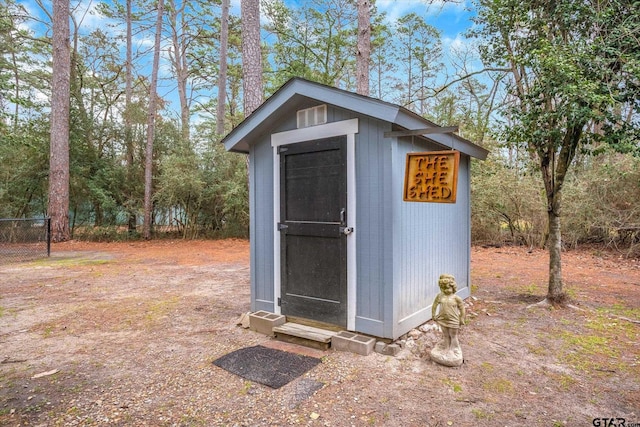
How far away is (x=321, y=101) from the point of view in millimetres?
3188

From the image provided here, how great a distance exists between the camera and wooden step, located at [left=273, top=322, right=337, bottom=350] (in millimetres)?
3107

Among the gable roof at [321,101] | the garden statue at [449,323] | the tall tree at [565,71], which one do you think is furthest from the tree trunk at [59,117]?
the garden statue at [449,323]

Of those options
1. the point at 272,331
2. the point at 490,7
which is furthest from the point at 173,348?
the point at 490,7

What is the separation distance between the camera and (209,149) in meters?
10.9

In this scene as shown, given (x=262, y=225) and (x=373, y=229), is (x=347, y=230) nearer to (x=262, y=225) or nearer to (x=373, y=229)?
(x=373, y=229)

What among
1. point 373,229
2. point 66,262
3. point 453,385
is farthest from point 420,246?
point 66,262

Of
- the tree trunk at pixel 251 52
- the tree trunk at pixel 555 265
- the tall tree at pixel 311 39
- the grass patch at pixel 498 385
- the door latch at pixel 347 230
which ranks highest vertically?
the tall tree at pixel 311 39

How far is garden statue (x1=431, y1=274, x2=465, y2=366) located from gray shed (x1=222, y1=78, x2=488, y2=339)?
1.27 ft

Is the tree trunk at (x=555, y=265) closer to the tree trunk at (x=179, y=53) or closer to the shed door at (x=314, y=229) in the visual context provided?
the shed door at (x=314, y=229)

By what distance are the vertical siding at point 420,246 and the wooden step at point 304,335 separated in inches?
25.2

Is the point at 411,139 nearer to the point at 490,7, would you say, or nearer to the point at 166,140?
the point at 490,7

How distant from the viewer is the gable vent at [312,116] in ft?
11.1

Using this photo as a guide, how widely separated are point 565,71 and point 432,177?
6.64 ft

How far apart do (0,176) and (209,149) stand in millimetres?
5976
